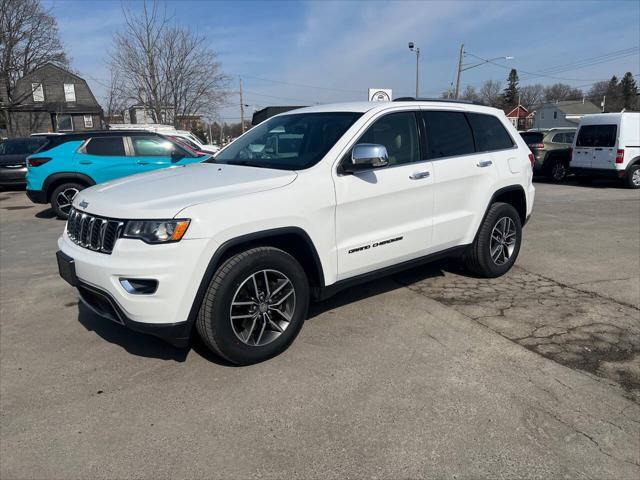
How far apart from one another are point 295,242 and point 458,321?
166cm

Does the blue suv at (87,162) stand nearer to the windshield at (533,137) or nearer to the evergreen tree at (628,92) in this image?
the windshield at (533,137)

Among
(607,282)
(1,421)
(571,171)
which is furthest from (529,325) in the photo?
(571,171)

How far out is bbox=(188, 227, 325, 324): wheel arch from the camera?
117 inches

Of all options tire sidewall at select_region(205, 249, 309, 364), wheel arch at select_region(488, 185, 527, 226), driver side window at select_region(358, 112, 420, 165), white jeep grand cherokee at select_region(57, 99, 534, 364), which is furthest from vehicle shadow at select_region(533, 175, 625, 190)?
tire sidewall at select_region(205, 249, 309, 364)

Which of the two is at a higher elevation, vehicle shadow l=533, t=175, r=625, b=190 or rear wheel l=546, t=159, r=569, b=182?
rear wheel l=546, t=159, r=569, b=182

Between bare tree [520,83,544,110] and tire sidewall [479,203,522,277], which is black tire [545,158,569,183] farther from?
bare tree [520,83,544,110]

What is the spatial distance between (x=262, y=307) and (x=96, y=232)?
4.00 feet

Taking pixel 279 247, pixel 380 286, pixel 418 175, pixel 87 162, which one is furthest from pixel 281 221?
pixel 87 162

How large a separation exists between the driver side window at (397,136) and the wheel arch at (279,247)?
1.07m

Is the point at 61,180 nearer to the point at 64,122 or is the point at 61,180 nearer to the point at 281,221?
the point at 281,221

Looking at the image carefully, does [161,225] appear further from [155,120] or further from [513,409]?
[155,120]

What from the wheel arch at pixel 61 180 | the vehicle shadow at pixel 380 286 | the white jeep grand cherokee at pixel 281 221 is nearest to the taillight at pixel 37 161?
the wheel arch at pixel 61 180

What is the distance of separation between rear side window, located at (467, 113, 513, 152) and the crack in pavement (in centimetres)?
144

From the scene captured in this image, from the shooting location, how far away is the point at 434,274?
212 inches
